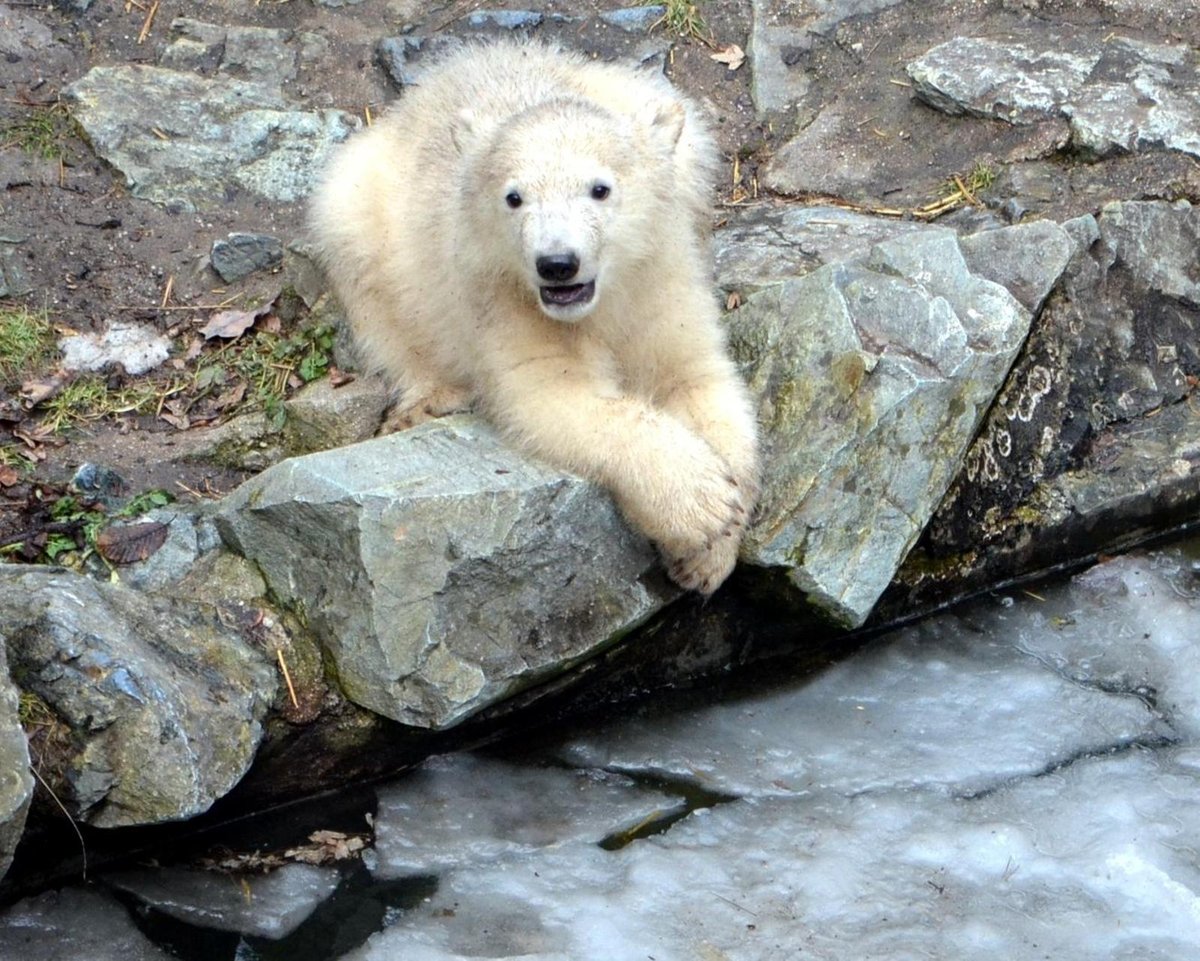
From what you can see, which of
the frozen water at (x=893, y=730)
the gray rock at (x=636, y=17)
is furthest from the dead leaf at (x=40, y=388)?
the gray rock at (x=636, y=17)

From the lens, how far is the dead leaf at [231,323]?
698cm

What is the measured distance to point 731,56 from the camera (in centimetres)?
841

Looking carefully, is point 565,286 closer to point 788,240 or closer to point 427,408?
point 427,408

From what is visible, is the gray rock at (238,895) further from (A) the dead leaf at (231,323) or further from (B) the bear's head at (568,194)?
(A) the dead leaf at (231,323)

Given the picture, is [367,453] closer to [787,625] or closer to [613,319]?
[613,319]

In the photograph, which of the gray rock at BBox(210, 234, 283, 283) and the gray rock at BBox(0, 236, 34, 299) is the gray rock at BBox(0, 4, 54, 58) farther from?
the gray rock at BBox(210, 234, 283, 283)

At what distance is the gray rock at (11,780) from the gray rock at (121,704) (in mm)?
333

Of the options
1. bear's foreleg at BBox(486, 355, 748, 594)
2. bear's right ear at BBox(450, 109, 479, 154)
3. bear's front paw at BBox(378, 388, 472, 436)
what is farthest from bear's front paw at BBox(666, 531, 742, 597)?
bear's right ear at BBox(450, 109, 479, 154)

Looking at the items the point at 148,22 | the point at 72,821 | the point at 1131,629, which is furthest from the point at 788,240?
the point at 72,821

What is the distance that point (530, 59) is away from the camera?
22.6ft

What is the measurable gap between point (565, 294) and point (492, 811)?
1729 mm

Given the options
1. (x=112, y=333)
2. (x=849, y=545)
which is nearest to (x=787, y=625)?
(x=849, y=545)

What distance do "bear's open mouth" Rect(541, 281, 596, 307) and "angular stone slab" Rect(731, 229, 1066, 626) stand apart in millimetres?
958

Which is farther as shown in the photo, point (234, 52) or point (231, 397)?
point (234, 52)
